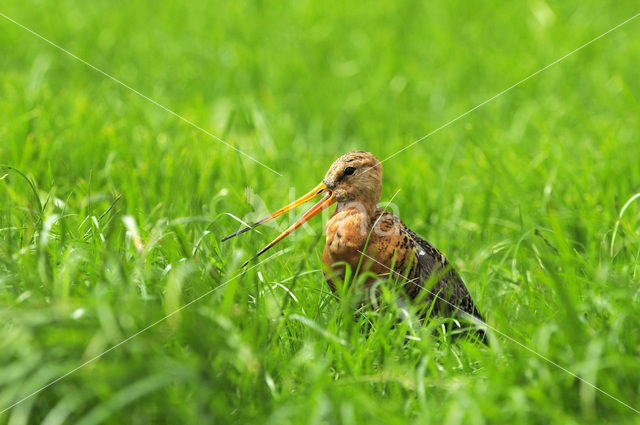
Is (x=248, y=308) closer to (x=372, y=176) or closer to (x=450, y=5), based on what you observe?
(x=372, y=176)

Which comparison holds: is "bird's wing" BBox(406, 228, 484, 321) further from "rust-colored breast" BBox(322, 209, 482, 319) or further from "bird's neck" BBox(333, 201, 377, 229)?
"bird's neck" BBox(333, 201, 377, 229)

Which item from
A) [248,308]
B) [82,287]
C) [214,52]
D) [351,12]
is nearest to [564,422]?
[248,308]

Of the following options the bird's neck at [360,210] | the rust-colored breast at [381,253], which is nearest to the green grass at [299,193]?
the rust-colored breast at [381,253]

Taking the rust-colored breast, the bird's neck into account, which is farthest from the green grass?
the bird's neck

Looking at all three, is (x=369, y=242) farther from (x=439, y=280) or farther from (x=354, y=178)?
(x=439, y=280)

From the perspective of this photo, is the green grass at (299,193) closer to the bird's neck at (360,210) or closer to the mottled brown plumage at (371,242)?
the mottled brown plumage at (371,242)

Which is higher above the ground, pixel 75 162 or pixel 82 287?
pixel 75 162
